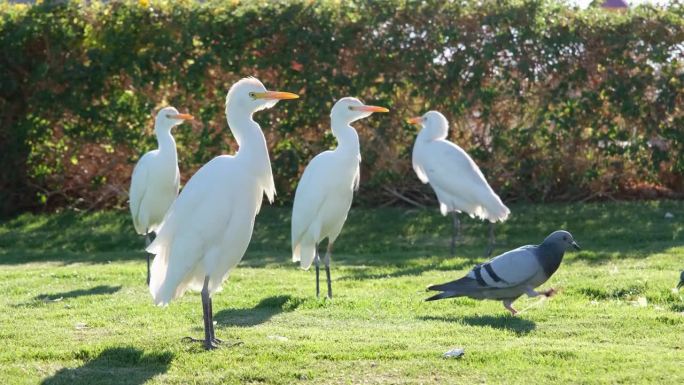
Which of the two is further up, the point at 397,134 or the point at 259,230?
the point at 397,134

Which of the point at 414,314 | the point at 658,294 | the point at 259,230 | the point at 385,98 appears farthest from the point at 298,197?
the point at 385,98

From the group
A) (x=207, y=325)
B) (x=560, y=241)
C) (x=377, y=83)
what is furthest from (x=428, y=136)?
(x=207, y=325)

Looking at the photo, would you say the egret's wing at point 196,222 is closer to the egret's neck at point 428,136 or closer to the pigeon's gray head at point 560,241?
the pigeon's gray head at point 560,241

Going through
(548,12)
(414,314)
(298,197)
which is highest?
(548,12)

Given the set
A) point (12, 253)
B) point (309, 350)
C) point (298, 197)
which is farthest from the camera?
point (12, 253)

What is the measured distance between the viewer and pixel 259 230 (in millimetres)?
15352

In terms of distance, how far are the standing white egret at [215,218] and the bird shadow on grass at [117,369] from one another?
494mm

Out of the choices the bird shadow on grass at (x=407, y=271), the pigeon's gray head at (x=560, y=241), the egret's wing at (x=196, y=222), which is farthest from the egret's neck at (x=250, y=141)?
the bird shadow on grass at (x=407, y=271)

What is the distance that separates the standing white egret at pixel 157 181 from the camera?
1173 cm

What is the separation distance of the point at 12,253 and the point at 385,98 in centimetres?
587

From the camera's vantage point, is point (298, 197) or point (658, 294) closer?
point (658, 294)

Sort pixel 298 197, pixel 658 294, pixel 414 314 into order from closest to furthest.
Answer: pixel 414 314, pixel 658 294, pixel 298 197

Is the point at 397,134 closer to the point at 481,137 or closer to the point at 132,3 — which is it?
the point at 481,137

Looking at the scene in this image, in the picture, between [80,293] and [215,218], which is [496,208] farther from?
[215,218]
